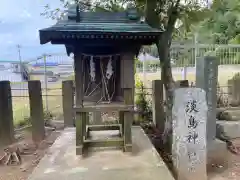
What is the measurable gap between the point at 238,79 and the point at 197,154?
13.4 feet

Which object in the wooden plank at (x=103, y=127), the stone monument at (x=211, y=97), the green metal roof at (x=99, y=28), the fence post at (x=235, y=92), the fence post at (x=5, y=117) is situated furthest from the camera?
the fence post at (x=235, y=92)

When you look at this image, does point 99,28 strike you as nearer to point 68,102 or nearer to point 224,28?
point 68,102

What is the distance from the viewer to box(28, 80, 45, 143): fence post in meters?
6.06

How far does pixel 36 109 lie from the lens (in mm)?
6105

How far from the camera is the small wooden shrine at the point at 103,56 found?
12.9 feet

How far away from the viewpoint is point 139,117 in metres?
7.13

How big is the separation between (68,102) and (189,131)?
3.28m

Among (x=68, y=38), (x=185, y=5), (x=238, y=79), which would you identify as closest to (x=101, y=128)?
(x=68, y=38)

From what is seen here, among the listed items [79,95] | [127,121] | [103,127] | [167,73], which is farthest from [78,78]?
[167,73]

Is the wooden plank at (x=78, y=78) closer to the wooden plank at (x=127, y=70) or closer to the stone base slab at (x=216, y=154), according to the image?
the wooden plank at (x=127, y=70)

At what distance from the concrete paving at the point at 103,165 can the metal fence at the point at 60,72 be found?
3062mm

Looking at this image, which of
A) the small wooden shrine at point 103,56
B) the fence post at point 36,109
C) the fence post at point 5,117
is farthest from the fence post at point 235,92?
the fence post at point 5,117

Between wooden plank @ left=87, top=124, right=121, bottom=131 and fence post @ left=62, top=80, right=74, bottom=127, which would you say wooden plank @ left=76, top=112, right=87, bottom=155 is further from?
fence post @ left=62, top=80, right=74, bottom=127

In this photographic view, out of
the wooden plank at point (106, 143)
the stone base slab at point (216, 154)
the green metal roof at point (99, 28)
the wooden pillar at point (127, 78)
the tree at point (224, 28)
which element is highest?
the tree at point (224, 28)
